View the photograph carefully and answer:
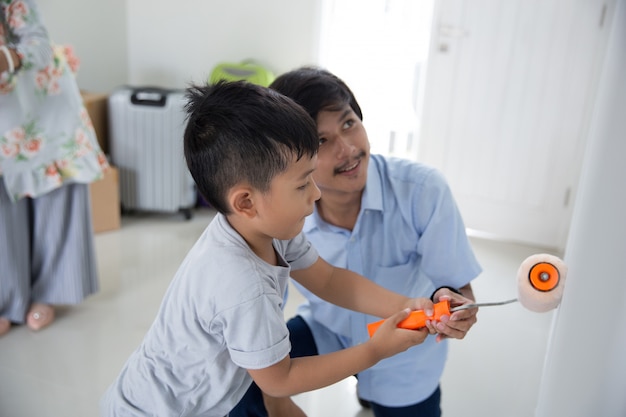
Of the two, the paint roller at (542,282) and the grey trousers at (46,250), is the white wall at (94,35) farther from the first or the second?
the paint roller at (542,282)

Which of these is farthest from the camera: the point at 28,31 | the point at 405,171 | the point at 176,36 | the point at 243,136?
the point at 176,36

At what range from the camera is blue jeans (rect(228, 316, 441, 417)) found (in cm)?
126

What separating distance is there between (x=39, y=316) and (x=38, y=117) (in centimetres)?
66

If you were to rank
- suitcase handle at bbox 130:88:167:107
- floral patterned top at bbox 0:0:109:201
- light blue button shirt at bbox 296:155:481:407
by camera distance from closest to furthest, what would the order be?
light blue button shirt at bbox 296:155:481:407
floral patterned top at bbox 0:0:109:201
suitcase handle at bbox 130:88:167:107

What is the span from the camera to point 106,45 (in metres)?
3.20

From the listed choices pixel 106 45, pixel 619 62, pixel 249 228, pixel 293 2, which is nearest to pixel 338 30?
pixel 293 2

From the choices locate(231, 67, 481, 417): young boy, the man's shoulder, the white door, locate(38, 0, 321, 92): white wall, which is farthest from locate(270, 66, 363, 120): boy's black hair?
locate(38, 0, 321, 92): white wall

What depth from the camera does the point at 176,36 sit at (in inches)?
128

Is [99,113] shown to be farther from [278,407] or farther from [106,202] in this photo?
[278,407]

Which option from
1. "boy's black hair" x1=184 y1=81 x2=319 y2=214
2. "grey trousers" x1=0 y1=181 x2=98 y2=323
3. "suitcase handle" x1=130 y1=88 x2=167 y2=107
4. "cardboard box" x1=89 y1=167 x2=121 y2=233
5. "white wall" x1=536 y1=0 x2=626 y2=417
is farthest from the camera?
"suitcase handle" x1=130 y1=88 x2=167 y2=107

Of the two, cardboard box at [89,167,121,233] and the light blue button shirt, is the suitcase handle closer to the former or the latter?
cardboard box at [89,167,121,233]

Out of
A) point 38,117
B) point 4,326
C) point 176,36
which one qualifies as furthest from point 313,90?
point 176,36

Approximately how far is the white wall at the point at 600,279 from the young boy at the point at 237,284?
0.44m

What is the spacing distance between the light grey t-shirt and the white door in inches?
79.4
